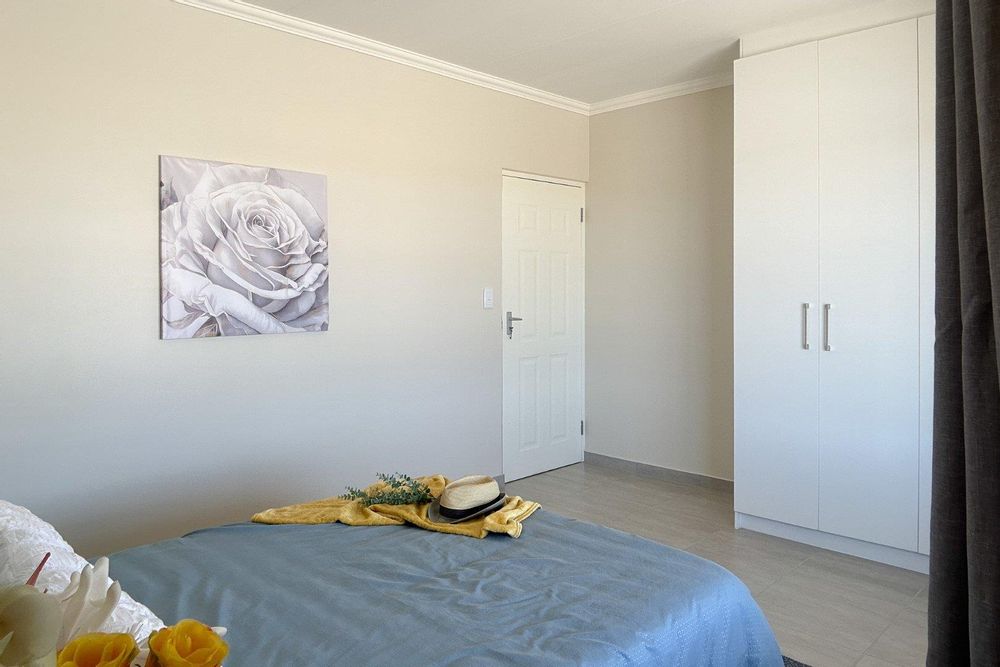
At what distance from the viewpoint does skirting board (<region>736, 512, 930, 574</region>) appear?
3408mm

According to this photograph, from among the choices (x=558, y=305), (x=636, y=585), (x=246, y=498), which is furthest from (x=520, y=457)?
(x=636, y=585)

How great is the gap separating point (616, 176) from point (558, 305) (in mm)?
1046

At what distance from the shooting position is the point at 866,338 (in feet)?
11.4

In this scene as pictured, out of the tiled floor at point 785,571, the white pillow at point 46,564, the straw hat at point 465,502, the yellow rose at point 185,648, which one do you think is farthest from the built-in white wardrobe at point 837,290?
the yellow rose at point 185,648

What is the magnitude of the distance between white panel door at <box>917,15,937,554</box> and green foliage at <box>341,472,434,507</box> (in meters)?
2.33

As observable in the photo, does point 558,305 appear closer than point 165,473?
No

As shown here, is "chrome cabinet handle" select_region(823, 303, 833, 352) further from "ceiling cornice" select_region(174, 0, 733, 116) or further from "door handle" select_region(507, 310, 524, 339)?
"door handle" select_region(507, 310, 524, 339)

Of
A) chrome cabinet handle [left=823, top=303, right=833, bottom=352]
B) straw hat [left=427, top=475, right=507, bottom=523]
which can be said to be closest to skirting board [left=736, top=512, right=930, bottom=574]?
chrome cabinet handle [left=823, top=303, right=833, bottom=352]

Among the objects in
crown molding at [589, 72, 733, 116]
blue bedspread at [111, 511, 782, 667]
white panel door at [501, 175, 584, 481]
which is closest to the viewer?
blue bedspread at [111, 511, 782, 667]

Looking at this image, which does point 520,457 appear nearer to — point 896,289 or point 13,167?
point 896,289

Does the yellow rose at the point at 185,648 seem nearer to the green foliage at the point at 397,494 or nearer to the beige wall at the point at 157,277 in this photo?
the green foliage at the point at 397,494

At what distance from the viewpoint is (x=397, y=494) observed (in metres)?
2.61

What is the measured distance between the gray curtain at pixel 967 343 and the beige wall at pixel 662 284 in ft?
13.4

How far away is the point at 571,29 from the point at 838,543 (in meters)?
3.06
